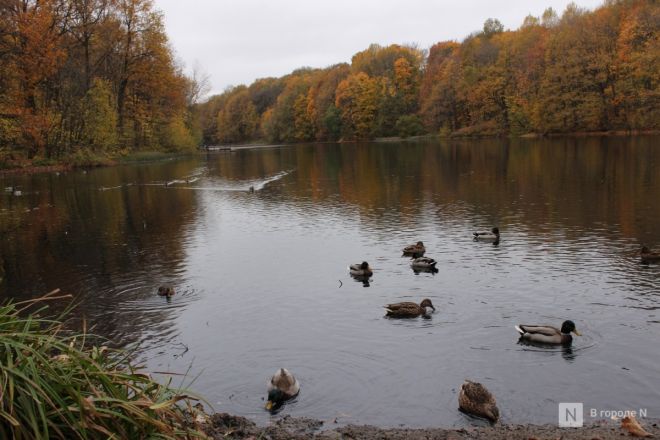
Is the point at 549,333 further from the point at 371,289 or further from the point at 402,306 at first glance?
the point at 371,289

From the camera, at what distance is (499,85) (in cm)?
10594

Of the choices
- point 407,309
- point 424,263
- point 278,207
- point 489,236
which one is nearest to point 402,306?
point 407,309

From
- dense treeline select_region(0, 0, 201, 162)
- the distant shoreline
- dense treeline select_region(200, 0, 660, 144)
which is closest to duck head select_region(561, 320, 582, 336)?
dense treeline select_region(0, 0, 201, 162)

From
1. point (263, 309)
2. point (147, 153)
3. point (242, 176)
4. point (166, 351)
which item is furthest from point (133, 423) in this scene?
point (147, 153)

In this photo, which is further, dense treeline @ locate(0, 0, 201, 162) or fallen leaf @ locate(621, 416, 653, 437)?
dense treeline @ locate(0, 0, 201, 162)

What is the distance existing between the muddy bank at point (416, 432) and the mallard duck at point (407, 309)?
5.04 metres

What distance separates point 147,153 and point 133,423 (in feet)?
268

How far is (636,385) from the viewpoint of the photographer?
32.8ft

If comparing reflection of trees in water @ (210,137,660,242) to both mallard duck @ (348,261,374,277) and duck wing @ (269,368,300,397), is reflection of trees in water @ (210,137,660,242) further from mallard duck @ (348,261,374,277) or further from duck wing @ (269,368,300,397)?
duck wing @ (269,368,300,397)

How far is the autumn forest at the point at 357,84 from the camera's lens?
200 ft

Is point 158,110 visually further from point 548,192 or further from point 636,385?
point 636,385

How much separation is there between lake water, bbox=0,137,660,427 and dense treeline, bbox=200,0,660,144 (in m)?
58.7

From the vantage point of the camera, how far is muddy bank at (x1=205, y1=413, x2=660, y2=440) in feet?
26.6

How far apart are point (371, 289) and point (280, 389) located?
6.67 m
